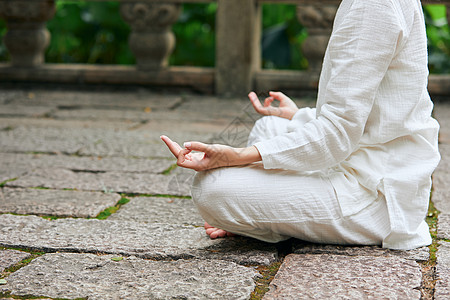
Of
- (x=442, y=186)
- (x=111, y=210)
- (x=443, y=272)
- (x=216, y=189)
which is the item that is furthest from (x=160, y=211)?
(x=442, y=186)

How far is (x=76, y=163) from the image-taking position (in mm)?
3256

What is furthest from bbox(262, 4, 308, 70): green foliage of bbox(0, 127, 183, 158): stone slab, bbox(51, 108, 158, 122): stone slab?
bbox(0, 127, 183, 158): stone slab

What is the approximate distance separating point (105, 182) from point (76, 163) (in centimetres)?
41

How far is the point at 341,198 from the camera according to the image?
1921mm

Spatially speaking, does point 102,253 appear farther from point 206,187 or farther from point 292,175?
point 292,175

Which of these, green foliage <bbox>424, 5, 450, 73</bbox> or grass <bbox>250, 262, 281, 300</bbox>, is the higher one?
grass <bbox>250, 262, 281, 300</bbox>

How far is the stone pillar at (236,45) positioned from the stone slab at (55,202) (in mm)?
Answer: 2880

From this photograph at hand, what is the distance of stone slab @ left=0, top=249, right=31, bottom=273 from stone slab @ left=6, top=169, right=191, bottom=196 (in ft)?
2.65

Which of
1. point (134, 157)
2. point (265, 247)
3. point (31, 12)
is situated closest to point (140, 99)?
point (31, 12)

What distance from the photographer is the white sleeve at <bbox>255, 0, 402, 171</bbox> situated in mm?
1763

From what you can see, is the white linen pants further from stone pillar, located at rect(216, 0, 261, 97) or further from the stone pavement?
stone pillar, located at rect(216, 0, 261, 97)

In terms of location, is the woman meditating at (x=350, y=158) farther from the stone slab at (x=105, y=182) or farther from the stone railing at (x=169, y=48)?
the stone railing at (x=169, y=48)

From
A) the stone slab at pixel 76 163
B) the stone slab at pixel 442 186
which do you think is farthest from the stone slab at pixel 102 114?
the stone slab at pixel 442 186

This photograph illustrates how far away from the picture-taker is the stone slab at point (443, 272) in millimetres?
1688
